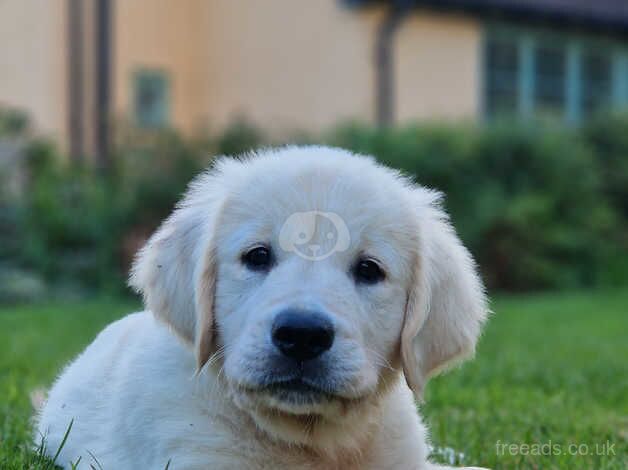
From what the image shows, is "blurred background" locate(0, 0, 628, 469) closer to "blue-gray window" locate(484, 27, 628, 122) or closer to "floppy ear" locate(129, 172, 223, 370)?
"blue-gray window" locate(484, 27, 628, 122)

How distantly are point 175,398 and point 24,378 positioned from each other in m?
3.08

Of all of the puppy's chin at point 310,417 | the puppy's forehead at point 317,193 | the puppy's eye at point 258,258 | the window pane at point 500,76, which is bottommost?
the window pane at point 500,76

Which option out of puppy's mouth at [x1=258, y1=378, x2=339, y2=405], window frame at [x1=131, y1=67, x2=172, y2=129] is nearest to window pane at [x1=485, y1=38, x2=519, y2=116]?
window frame at [x1=131, y1=67, x2=172, y2=129]

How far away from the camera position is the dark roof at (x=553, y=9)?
18.7 metres

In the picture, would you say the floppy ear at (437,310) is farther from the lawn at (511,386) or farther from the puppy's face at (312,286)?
the lawn at (511,386)

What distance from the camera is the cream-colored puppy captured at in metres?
3.18

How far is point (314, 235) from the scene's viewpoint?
3.37m

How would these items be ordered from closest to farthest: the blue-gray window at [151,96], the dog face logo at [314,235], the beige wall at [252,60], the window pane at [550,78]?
the dog face logo at [314,235] → the beige wall at [252,60] → the blue-gray window at [151,96] → the window pane at [550,78]

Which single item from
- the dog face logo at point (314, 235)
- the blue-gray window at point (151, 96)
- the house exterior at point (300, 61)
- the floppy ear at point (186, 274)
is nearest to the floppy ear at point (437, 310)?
the dog face logo at point (314, 235)

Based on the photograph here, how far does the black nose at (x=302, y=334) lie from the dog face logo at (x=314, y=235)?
327mm

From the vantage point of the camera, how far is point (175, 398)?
3.42m

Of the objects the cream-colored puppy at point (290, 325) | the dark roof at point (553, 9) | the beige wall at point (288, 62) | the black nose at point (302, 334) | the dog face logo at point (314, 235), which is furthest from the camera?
the dark roof at point (553, 9)

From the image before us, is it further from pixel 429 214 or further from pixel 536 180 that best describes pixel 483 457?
pixel 536 180

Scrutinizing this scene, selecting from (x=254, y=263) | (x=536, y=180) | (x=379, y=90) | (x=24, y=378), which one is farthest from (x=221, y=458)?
(x=379, y=90)
